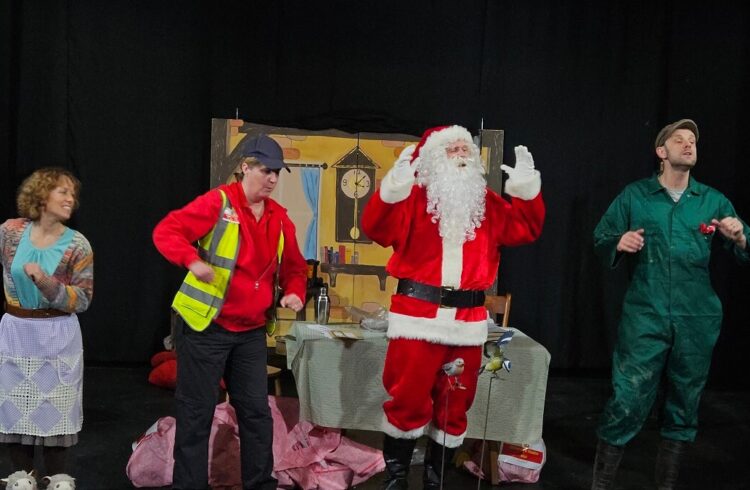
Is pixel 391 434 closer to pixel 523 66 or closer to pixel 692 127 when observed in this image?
pixel 692 127

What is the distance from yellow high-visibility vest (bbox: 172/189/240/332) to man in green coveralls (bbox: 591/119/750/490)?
1593mm

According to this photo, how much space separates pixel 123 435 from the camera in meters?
4.32

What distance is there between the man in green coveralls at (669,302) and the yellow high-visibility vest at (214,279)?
1593 millimetres

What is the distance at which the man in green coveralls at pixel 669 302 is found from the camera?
3338 millimetres

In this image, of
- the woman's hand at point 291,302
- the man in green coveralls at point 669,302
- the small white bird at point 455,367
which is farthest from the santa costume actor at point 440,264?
the man in green coveralls at point 669,302

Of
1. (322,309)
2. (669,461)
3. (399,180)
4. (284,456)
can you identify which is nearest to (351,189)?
(322,309)

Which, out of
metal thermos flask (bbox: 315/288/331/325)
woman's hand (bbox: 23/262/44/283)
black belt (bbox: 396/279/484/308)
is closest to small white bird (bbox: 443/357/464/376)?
black belt (bbox: 396/279/484/308)

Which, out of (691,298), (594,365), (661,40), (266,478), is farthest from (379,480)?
(661,40)

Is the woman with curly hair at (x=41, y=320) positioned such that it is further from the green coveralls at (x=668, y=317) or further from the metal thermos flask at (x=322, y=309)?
the green coveralls at (x=668, y=317)

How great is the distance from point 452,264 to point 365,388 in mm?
888

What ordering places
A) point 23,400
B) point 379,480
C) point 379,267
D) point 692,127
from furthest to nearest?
1. point 379,267
2. point 379,480
3. point 692,127
4. point 23,400

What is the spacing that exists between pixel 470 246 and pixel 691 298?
993mm

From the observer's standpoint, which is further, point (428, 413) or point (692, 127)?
point (692, 127)

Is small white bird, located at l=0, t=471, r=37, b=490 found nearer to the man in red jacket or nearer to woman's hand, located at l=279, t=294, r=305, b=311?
the man in red jacket
